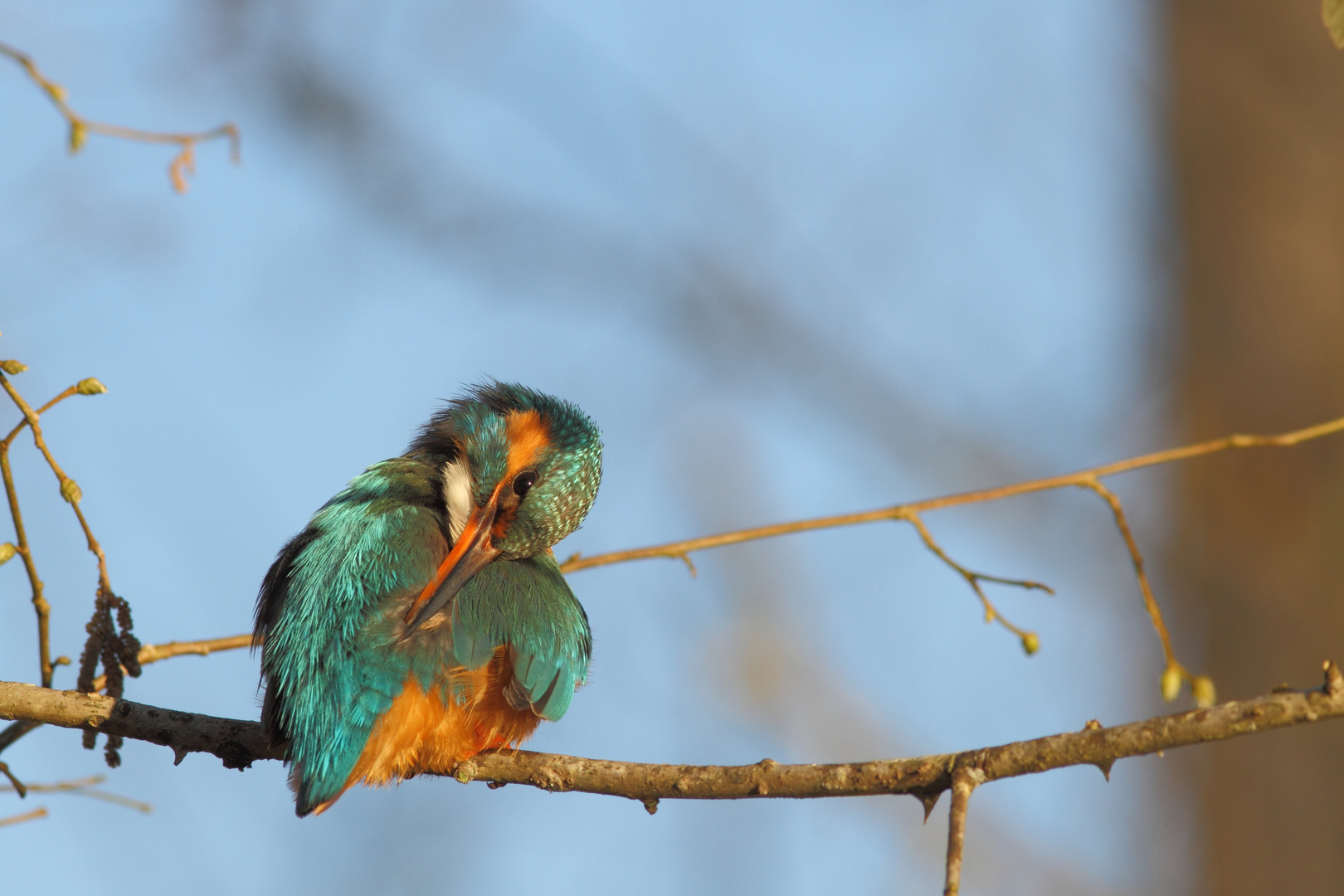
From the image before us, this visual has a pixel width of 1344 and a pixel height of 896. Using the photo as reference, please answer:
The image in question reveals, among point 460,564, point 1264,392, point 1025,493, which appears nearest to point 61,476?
point 460,564

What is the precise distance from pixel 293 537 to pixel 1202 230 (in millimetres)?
3834

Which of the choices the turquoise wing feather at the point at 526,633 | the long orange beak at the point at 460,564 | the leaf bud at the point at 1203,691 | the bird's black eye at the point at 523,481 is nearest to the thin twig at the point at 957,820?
the leaf bud at the point at 1203,691

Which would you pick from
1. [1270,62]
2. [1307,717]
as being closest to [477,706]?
[1307,717]

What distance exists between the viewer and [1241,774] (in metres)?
4.13

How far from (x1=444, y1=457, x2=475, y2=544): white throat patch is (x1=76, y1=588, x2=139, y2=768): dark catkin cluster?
0.80 metres

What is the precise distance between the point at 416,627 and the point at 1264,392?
3.37m

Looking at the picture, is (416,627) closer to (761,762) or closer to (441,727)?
(441,727)

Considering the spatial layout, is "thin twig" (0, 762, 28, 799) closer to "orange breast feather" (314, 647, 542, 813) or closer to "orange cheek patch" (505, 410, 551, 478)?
"orange breast feather" (314, 647, 542, 813)

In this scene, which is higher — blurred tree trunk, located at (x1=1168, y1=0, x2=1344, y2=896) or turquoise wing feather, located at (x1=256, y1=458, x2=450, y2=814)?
blurred tree trunk, located at (x1=1168, y1=0, x2=1344, y2=896)

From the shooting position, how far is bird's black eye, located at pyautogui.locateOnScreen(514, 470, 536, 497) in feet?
10.2

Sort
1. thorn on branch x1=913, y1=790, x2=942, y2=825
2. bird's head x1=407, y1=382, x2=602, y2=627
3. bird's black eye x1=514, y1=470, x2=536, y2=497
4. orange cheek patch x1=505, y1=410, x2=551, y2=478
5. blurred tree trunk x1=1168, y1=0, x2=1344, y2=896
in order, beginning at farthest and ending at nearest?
blurred tree trunk x1=1168, y1=0, x2=1344, y2=896, orange cheek patch x1=505, y1=410, x2=551, y2=478, bird's black eye x1=514, y1=470, x2=536, y2=497, bird's head x1=407, y1=382, x2=602, y2=627, thorn on branch x1=913, y1=790, x2=942, y2=825

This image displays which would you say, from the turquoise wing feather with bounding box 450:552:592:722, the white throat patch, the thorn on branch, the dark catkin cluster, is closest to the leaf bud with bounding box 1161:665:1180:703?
the thorn on branch

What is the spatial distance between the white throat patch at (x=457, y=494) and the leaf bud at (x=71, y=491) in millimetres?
969

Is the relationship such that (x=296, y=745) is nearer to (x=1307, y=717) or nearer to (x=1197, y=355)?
(x=1307, y=717)
